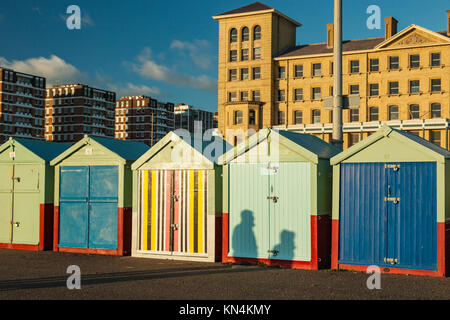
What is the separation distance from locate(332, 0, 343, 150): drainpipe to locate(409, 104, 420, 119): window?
47025mm

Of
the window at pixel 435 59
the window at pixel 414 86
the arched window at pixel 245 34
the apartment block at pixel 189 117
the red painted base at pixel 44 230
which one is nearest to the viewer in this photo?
the red painted base at pixel 44 230

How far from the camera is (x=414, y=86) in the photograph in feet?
198

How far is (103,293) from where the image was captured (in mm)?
9164

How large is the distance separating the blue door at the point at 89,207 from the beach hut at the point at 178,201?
2.58ft

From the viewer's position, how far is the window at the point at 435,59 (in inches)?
2323

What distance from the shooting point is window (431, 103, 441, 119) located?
193 feet

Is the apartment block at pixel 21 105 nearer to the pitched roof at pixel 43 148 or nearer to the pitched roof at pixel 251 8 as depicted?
the pitched roof at pixel 251 8

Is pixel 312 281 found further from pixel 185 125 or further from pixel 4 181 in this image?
pixel 185 125

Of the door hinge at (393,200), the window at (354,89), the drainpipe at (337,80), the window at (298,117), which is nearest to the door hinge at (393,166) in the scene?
the door hinge at (393,200)

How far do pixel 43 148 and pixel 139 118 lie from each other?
134847 millimetres

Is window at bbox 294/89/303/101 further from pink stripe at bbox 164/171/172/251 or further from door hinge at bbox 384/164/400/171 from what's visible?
door hinge at bbox 384/164/400/171

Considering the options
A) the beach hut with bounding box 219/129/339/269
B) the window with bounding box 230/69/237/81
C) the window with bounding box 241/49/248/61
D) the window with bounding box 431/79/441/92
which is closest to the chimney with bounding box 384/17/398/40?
the window with bounding box 431/79/441/92

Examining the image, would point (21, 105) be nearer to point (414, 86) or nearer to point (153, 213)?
point (414, 86)

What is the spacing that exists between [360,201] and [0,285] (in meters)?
7.34
